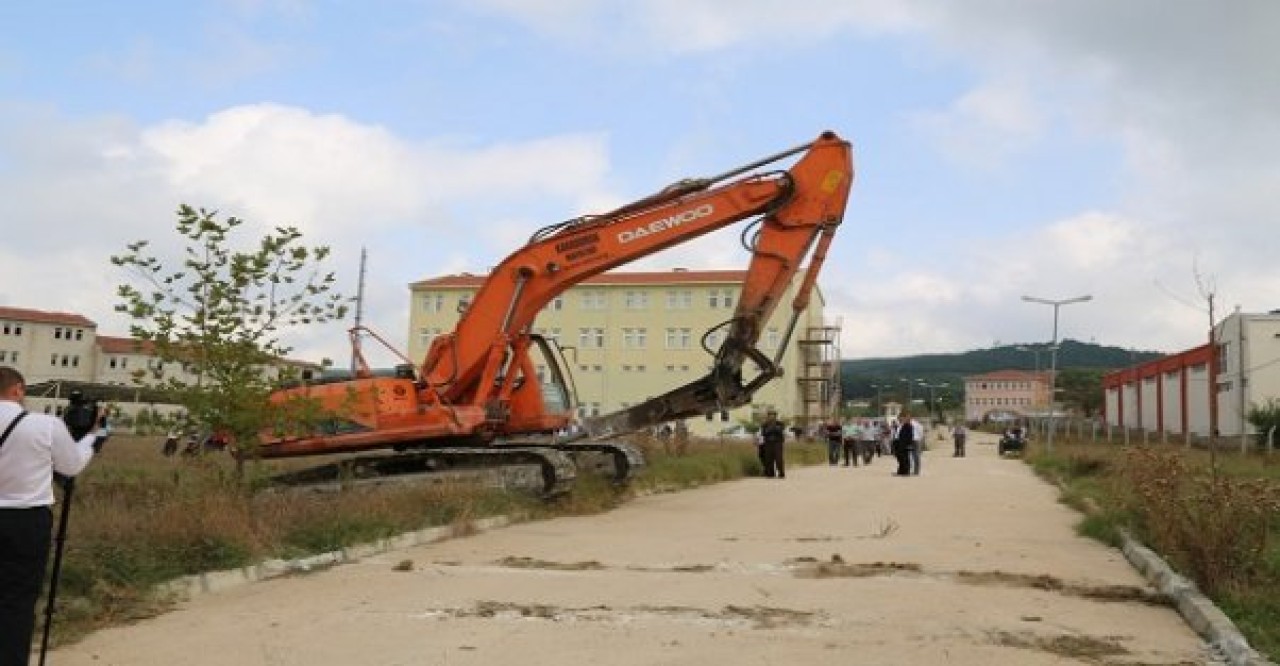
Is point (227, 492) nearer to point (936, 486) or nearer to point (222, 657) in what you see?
point (222, 657)

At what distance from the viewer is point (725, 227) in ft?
51.4

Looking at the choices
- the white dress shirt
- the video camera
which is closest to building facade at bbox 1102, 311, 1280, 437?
the video camera

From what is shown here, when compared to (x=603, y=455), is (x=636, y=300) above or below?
above

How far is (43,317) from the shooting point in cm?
9844

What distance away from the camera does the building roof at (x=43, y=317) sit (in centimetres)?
9488

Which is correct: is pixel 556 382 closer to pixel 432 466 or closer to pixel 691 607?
pixel 432 466

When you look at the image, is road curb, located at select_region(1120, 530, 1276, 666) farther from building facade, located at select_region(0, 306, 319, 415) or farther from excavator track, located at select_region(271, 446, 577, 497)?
building facade, located at select_region(0, 306, 319, 415)

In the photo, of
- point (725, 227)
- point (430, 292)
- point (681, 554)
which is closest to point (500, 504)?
point (681, 554)

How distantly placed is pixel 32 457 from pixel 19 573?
0.54 metres

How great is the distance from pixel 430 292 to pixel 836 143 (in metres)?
81.3

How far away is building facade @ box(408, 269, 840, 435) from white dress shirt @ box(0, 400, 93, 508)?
260 feet

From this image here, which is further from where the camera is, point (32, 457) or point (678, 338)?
point (678, 338)

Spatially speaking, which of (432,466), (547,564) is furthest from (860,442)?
(547,564)

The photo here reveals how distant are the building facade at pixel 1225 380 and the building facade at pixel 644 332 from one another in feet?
79.4
